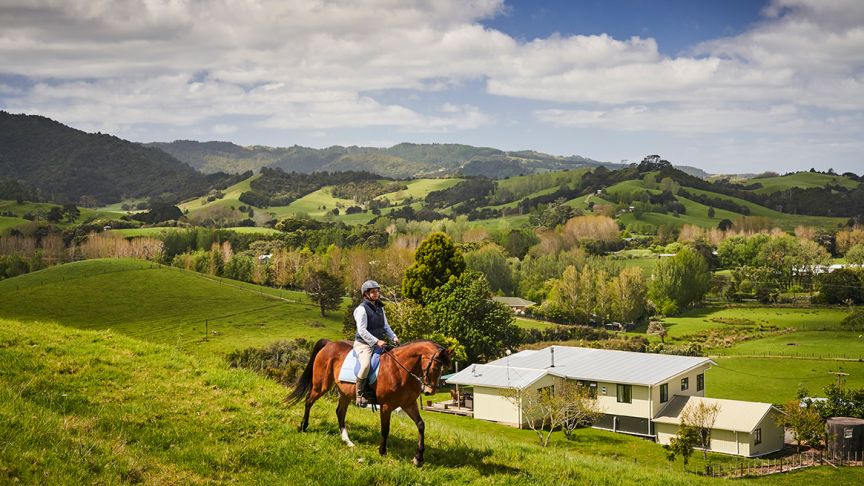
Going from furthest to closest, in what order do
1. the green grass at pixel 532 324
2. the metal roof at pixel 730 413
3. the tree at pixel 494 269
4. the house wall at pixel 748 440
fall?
the tree at pixel 494 269 → the green grass at pixel 532 324 → the metal roof at pixel 730 413 → the house wall at pixel 748 440

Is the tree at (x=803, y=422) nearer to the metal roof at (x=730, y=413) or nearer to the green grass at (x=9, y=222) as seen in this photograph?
the metal roof at (x=730, y=413)

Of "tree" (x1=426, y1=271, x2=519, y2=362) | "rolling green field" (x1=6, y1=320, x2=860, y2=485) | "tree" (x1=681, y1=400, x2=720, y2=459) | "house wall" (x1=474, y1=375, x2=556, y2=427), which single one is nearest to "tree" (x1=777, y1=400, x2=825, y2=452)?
"tree" (x1=681, y1=400, x2=720, y2=459)

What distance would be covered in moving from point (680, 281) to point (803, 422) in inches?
3128

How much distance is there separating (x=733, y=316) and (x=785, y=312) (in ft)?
25.6

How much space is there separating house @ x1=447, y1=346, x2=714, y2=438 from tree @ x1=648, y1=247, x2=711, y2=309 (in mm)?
68873

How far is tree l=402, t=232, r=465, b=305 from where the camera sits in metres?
67.4

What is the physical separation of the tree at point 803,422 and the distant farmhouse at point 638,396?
1183 millimetres

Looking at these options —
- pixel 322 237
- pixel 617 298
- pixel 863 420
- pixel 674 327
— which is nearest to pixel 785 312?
pixel 674 327

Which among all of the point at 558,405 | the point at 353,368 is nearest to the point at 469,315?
the point at 558,405

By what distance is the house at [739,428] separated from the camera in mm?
43938

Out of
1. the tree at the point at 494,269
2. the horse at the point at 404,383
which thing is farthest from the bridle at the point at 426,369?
the tree at the point at 494,269

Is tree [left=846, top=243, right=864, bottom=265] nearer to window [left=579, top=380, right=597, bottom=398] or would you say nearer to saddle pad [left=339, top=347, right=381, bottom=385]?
window [left=579, top=380, right=597, bottom=398]

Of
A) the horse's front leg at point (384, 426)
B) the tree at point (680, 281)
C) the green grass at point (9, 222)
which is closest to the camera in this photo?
the horse's front leg at point (384, 426)

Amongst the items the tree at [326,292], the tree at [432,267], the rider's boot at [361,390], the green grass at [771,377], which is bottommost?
the green grass at [771,377]
